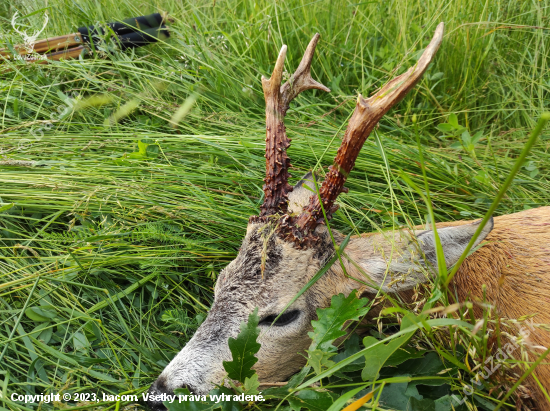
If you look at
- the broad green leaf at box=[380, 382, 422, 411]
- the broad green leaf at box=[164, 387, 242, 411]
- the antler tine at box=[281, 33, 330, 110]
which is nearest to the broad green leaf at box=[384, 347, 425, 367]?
the broad green leaf at box=[380, 382, 422, 411]

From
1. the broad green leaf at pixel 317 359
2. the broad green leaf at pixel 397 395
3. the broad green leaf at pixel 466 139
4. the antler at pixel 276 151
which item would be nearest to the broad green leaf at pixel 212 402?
the broad green leaf at pixel 317 359

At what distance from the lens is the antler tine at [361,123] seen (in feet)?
6.21

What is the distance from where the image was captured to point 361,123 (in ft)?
6.68

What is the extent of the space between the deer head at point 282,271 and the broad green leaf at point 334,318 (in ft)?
0.54

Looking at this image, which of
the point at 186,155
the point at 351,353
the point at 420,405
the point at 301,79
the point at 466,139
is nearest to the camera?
the point at 420,405

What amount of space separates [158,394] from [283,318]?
2.19 ft

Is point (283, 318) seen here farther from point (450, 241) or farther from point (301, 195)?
point (450, 241)

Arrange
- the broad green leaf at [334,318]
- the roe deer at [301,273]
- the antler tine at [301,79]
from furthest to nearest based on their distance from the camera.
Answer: the antler tine at [301,79] < the roe deer at [301,273] < the broad green leaf at [334,318]

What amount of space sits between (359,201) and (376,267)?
0.97 m

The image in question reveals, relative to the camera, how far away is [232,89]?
13.9 feet

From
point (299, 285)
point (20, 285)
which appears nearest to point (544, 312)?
point (299, 285)

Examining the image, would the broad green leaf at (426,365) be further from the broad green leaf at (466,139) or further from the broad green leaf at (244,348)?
the broad green leaf at (466,139)

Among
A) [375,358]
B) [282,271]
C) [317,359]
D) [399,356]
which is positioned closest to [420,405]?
[399,356]

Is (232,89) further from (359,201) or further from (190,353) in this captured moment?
(190,353)
